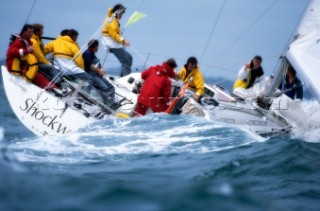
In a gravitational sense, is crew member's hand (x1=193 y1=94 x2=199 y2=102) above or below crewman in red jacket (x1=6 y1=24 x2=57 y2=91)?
above

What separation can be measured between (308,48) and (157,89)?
8.67 ft

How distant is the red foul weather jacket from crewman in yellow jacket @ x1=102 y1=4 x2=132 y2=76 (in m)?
2.03

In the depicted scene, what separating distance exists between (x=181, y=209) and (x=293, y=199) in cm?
237

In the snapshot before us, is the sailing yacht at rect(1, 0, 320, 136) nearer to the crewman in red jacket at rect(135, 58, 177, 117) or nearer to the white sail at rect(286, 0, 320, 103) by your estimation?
the white sail at rect(286, 0, 320, 103)

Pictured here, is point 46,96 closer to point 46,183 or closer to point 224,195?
point 46,183

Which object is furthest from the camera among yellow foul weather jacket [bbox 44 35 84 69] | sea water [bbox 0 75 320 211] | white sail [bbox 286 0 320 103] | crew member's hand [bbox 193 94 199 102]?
crew member's hand [bbox 193 94 199 102]

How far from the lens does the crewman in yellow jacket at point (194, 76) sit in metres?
9.59

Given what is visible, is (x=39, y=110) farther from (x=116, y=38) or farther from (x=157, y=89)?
(x=116, y=38)

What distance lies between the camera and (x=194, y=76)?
32.0 ft

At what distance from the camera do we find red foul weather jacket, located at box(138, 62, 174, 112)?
860 centimetres

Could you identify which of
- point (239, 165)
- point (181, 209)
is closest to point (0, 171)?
point (181, 209)

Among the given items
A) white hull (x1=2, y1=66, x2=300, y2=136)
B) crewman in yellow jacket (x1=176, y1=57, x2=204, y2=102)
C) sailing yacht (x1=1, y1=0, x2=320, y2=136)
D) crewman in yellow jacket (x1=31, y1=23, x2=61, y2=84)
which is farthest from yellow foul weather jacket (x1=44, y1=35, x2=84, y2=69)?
crewman in yellow jacket (x1=176, y1=57, x2=204, y2=102)

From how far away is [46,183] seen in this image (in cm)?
331

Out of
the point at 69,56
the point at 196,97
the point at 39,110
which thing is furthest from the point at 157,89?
the point at 39,110
